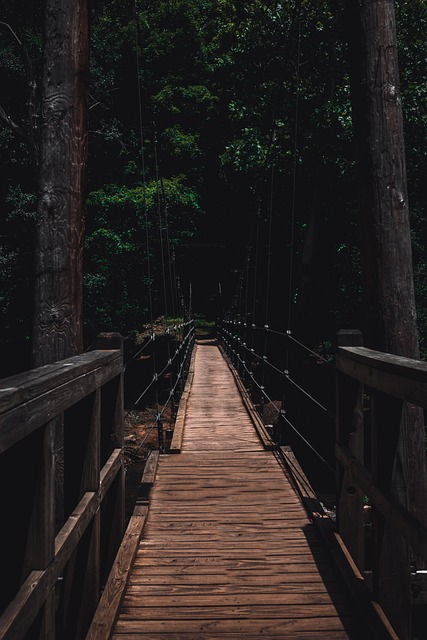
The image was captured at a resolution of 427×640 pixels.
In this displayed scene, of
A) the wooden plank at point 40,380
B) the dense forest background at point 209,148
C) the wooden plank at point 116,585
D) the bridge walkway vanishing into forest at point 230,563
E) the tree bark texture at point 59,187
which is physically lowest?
the bridge walkway vanishing into forest at point 230,563

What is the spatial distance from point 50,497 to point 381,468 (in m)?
1.11

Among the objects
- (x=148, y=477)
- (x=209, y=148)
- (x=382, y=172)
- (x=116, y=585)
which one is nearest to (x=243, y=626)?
(x=116, y=585)

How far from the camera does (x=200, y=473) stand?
14.8 feet

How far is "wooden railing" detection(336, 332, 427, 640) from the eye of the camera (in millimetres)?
1845

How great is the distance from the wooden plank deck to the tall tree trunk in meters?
1.01

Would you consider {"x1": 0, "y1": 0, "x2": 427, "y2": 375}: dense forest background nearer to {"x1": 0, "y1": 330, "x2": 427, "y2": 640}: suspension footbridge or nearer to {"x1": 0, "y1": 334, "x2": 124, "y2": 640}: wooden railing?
{"x1": 0, "y1": 330, "x2": 427, "y2": 640}: suspension footbridge

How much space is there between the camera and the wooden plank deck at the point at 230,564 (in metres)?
2.27

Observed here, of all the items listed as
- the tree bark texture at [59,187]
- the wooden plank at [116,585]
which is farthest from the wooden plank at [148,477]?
the tree bark texture at [59,187]

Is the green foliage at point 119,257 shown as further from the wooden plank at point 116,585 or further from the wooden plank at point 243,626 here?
the wooden plank at point 243,626

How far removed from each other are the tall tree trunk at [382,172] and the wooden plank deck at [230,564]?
1.01 m

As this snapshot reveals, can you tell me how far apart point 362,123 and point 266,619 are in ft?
8.59

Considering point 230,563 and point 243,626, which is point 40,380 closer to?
point 243,626

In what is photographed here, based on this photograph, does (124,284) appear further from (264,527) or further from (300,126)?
(264,527)

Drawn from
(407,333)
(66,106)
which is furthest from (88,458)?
(407,333)
